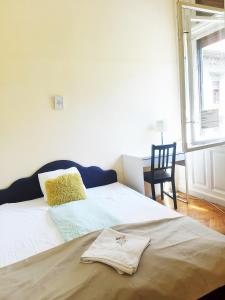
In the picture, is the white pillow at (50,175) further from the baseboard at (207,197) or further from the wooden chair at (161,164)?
the baseboard at (207,197)

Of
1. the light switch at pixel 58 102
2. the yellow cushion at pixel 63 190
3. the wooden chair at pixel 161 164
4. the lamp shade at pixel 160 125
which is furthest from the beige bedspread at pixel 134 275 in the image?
the lamp shade at pixel 160 125

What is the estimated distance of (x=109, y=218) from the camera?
197cm

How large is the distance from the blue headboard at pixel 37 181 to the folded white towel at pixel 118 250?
147 centimetres

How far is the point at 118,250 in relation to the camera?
1392 mm

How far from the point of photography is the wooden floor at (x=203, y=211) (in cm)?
281

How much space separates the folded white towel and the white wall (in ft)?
5.39

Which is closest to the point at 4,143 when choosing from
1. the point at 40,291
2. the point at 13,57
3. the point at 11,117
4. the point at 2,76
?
the point at 11,117

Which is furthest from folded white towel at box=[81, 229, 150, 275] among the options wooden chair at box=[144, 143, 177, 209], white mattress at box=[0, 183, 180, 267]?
wooden chair at box=[144, 143, 177, 209]

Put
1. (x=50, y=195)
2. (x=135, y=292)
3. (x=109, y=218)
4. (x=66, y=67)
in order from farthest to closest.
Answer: (x=66, y=67), (x=50, y=195), (x=109, y=218), (x=135, y=292)

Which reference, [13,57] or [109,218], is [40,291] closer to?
[109,218]

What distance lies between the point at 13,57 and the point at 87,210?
1.79m

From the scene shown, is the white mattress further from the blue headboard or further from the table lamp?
the table lamp

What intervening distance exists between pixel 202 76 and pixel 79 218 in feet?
7.34

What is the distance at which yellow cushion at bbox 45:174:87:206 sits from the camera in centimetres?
253
